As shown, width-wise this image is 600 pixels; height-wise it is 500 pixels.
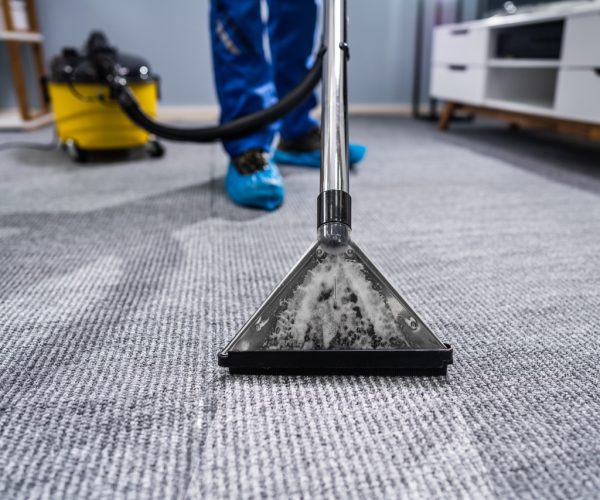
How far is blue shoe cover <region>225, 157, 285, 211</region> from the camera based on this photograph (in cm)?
105

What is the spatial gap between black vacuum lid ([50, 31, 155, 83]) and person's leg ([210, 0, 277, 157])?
0.42 meters

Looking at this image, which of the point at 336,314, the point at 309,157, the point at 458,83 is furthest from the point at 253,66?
the point at 458,83

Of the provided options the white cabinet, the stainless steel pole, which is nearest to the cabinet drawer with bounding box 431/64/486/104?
the white cabinet

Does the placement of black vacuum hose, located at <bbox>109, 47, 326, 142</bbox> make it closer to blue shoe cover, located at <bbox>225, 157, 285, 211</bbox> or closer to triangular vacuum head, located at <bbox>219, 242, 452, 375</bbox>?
blue shoe cover, located at <bbox>225, 157, 285, 211</bbox>

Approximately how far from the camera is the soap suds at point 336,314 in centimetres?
46

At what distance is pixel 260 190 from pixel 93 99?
2.33 feet

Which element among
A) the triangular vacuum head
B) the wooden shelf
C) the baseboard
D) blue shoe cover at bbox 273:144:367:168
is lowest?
the baseboard

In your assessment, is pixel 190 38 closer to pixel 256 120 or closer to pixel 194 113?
pixel 194 113

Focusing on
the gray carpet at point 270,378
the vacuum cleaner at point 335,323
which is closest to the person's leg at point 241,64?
the gray carpet at point 270,378

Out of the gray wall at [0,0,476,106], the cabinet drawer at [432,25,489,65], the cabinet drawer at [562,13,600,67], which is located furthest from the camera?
the gray wall at [0,0,476,106]

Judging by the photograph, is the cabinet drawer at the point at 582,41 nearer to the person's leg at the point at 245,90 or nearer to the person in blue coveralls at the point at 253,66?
the person in blue coveralls at the point at 253,66

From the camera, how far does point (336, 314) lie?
0.47 metres

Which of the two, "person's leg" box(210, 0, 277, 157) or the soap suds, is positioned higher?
"person's leg" box(210, 0, 277, 157)

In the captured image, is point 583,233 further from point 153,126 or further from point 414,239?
point 153,126
